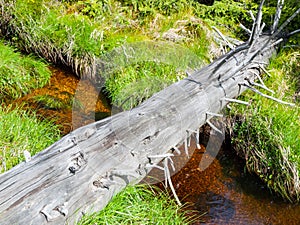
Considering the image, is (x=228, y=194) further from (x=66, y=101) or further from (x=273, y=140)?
(x=66, y=101)

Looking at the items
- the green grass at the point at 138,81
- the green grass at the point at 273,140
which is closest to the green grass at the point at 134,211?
the green grass at the point at 273,140

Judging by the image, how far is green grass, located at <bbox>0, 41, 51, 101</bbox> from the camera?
5.49m

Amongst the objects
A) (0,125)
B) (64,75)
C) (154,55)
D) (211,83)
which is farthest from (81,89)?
(211,83)

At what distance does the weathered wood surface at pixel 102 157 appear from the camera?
8.17ft

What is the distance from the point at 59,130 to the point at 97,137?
1706 millimetres

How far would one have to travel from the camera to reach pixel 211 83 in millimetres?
4078

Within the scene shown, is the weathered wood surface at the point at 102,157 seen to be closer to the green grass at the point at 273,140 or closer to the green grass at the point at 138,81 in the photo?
the green grass at the point at 273,140

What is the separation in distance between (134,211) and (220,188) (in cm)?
172

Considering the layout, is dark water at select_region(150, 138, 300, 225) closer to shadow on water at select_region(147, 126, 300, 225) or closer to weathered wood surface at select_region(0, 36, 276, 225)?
shadow on water at select_region(147, 126, 300, 225)

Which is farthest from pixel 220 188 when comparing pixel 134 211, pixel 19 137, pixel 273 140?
pixel 19 137

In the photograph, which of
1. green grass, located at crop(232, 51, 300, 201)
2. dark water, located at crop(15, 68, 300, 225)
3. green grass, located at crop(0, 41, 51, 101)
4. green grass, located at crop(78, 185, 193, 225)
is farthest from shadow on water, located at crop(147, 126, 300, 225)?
green grass, located at crop(0, 41, 51, 101)

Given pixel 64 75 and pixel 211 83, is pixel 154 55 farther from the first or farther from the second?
pixel 211 83

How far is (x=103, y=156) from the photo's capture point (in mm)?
2930

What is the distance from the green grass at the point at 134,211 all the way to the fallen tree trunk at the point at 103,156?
86 mm
